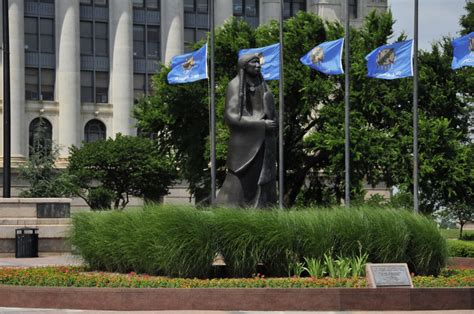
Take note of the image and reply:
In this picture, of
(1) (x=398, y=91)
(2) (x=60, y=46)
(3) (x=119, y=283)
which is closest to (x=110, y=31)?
(2) (x=60, y=46)

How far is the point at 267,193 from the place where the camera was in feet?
87.1

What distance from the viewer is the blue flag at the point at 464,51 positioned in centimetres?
3731

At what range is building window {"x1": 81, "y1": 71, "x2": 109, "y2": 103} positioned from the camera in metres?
80.9

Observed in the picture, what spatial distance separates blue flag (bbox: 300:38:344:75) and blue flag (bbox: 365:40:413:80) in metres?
1.91

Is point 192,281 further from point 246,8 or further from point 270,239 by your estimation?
point 246,8

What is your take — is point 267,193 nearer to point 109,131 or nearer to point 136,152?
point 136,152

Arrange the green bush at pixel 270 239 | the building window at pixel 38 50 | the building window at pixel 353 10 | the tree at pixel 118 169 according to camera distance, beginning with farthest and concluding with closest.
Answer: the building window at pixel 353 10 < the building window at pixel 38 50 < the tree at pixel 118 169 < the green bush at pixel 270 239

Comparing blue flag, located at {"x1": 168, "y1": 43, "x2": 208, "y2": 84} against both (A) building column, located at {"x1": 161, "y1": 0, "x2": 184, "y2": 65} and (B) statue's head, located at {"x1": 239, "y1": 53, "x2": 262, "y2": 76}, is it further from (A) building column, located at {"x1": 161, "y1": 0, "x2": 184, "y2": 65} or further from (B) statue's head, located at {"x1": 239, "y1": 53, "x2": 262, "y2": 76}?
(A) building column, located at {"x1": 161, "y1": 0, "x2": 184, "y2": 65}

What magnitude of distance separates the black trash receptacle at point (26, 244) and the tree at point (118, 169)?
32527 mm

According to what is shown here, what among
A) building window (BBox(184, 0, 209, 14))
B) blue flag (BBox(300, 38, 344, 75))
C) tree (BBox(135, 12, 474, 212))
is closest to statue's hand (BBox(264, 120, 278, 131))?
blue flag (BBox(300, 38, 344, 75))

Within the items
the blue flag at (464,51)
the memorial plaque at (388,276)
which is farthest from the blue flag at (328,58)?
the memorial plaque at (388,276)

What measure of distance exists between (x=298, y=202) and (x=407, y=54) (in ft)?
76.0

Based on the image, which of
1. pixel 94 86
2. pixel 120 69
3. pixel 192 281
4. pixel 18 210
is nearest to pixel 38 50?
pixel 94 86

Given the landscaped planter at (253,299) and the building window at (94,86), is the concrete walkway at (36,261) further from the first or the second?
the building window at (94,86)
